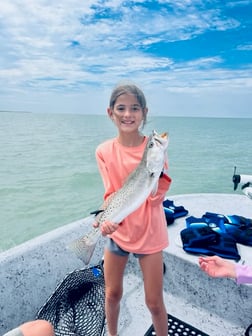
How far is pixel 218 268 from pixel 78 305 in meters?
1.67

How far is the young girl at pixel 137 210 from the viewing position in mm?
2023

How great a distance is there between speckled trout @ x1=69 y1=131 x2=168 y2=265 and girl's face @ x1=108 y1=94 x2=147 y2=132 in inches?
11.5

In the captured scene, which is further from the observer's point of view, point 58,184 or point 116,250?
point 58,184

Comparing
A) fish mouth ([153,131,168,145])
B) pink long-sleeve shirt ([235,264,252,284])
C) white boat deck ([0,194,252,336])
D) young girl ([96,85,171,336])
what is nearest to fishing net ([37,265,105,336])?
white boat deck ([0,194,252,336])

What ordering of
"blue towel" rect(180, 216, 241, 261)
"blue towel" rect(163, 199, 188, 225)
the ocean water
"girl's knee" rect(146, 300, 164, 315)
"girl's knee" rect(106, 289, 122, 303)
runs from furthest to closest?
the ocean water → "blue towel" rect(163, 199, 188, 225) → "blue towel" rect(180, 216, 241, 261) → "girl's knee" rect(106, 289, 122, 303) → "girl's knee" rect(146, 300, 164, 315)

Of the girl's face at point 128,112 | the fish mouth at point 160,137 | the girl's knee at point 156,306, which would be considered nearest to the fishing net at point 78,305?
the girl's knee at point 156,306

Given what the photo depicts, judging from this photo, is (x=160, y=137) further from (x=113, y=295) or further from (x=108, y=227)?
(x=113, y=295)

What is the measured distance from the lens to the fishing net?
262cm

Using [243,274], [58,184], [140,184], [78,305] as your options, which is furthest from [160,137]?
[58,184]

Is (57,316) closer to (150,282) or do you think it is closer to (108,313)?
(108,313)

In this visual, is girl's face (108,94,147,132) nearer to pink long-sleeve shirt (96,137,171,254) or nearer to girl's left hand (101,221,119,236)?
pink long-sleeve shirt (96,137,171,254)

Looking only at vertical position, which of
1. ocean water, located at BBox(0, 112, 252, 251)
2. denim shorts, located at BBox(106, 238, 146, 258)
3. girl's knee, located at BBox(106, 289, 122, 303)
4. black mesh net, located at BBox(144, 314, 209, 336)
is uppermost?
denim shorts, located at BBox(106, 238, 146, 258)

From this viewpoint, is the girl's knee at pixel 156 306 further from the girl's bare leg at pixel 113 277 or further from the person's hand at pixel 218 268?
the person's hand at pixel 218 268

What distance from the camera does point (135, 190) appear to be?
6.15 feet
